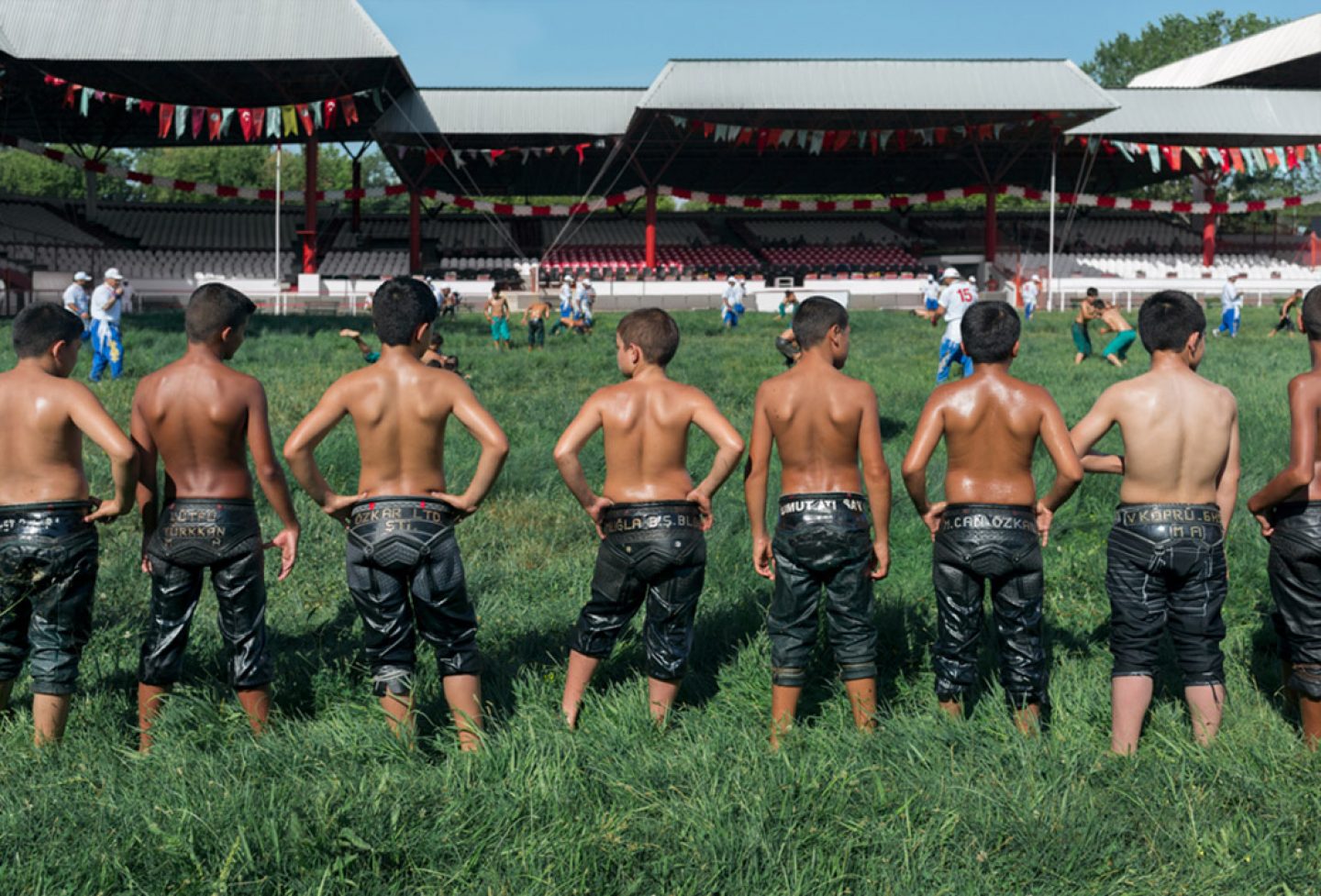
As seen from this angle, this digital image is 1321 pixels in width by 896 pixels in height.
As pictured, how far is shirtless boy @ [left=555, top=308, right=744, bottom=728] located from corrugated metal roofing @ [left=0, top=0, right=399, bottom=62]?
27642 mm

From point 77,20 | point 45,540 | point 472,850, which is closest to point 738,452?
point 472,850

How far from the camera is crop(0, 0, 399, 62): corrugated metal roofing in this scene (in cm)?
2962

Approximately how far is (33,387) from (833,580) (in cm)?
324

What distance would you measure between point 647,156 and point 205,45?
16358mm

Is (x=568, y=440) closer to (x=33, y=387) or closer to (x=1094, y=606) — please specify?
(x=33, y=387)

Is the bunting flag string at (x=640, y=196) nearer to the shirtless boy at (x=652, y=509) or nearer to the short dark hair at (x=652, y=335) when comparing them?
the short dark hair at (x=652, y=335)

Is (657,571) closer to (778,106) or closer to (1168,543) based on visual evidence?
(1168,543)

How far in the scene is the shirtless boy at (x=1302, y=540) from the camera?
4.41 metres

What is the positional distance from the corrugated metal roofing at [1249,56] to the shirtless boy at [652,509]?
46109mm

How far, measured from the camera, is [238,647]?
14.6 ft

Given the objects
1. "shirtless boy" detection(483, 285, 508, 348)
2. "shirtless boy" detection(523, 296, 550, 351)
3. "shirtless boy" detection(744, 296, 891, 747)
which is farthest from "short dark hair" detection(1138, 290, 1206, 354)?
"shirtless boy" detection(523, 296, 550, 351)

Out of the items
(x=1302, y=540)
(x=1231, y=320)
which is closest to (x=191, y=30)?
(x=1231, y=320)

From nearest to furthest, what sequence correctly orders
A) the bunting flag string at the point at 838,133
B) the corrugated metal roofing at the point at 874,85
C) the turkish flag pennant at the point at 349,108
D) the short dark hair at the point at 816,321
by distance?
the short dark hair at the point at 816,321 → the turkish flag pennant at the point at 349,108 → the corrugated metal roofing at the point at 874,85 → the bunting flag string at the point at 838,133

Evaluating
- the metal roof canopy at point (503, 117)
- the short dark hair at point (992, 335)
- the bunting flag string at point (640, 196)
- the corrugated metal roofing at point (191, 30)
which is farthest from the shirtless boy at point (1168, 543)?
the bunting flag string at point (640, 196)
